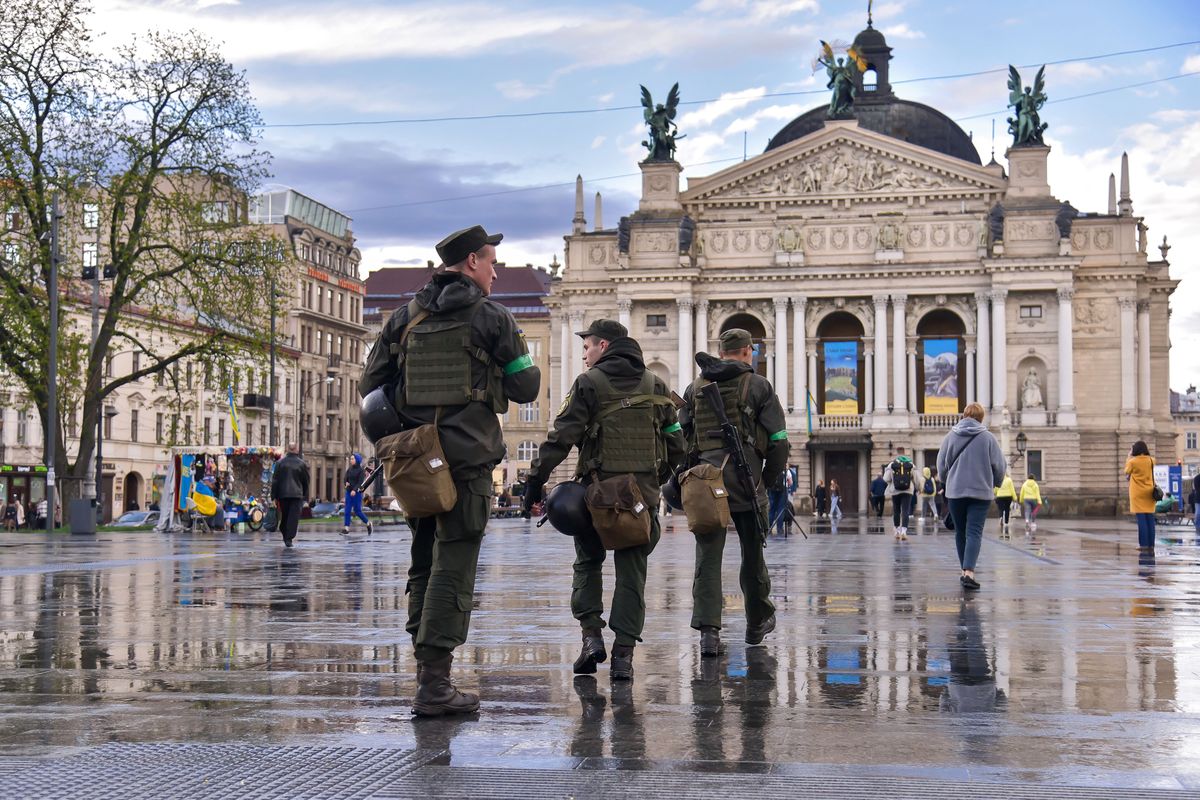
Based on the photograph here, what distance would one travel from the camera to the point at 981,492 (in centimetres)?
1593

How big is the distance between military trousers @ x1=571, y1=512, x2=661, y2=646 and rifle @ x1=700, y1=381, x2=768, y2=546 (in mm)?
1171

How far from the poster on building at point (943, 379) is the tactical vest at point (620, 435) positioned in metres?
76.1

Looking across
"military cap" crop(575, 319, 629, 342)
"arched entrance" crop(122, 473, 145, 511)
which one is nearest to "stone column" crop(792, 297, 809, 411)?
"arched entrance" crop(122, 473, 145, 511)

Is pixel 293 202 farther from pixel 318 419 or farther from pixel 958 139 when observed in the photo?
pixel 958 139

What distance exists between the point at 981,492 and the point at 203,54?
33391 millimetres

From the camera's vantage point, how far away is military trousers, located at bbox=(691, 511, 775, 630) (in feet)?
31.6

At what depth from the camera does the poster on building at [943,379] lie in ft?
273

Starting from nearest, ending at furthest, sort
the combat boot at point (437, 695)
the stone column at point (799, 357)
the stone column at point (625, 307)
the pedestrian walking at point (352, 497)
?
the combat boot at point (437, 695)
the pedestrian walking at point (352, 497)
the stone column at point (799, 357)
the stone column at point (625, 307)

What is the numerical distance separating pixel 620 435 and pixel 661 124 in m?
80.9

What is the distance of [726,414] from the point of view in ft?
33.6

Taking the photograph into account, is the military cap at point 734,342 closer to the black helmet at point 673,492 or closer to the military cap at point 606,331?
the black helmet at point 673,492

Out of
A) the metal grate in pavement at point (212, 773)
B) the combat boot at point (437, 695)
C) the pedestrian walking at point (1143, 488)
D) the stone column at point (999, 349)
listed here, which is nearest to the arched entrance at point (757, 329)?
the stone column at point (999, 349)

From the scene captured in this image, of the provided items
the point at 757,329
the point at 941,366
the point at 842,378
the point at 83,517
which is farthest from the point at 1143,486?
the point at 757,329

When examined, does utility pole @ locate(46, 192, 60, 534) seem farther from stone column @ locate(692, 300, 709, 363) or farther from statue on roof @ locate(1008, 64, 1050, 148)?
statue on roof @ locate(1008, 64, 1050, 148)
